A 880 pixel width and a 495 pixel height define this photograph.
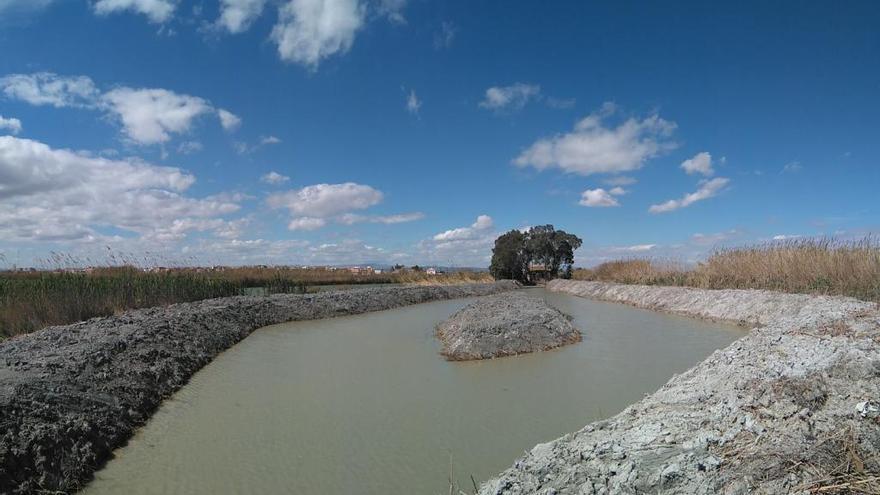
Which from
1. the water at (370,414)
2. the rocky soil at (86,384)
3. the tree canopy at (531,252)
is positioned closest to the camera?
the rocky soil at (86,384)

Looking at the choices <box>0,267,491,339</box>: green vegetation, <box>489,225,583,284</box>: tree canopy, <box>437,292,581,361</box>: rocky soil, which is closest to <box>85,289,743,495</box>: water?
<box>437,292,581,361</box>: rocky soil

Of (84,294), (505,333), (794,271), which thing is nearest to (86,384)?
(505,333)

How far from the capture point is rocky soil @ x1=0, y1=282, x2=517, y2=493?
14.1 feet

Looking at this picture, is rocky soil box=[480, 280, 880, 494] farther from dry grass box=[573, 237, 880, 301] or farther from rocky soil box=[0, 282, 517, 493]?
dry grass box=[573, 237, 880, 301]

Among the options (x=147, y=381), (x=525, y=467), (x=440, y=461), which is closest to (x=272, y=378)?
(x=147, y=381)

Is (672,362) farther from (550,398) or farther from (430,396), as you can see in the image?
(430,396)

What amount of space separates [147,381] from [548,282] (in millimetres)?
36839

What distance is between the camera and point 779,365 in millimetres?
4742

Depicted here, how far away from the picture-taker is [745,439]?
2996 millimetres

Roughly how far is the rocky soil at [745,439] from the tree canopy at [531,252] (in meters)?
36.2

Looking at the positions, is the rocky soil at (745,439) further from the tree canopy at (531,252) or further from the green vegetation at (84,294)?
the tree canopy at (531,252)

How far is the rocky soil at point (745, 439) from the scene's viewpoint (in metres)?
2.55

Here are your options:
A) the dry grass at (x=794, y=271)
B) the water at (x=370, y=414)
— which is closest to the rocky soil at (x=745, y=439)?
the water at (x=370, y=414)

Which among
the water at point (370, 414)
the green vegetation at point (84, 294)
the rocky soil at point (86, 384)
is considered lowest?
the water at point (370, 414)
